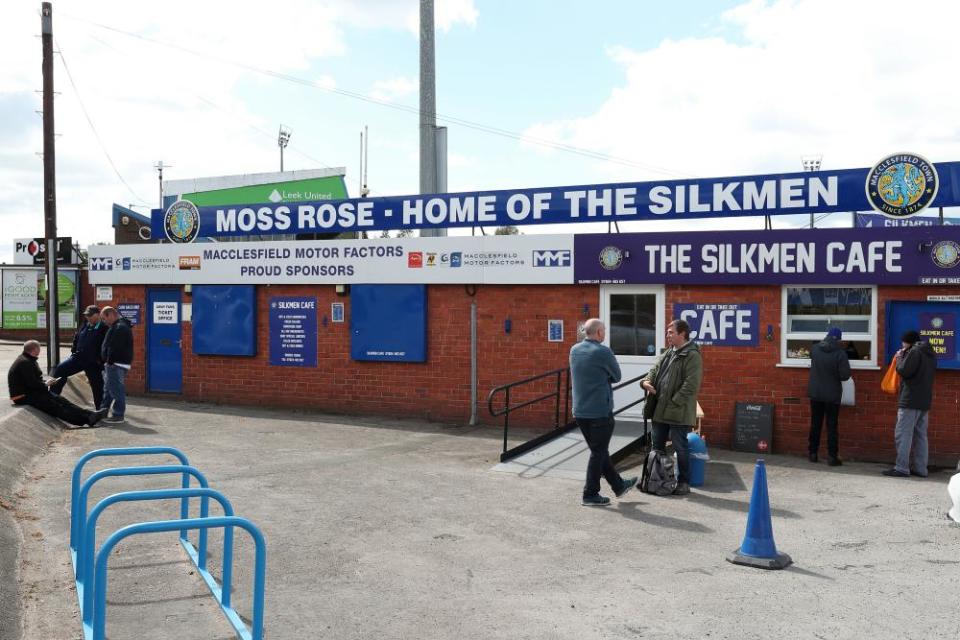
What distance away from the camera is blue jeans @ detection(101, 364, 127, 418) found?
43.0 feet

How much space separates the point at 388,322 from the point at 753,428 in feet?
20.2

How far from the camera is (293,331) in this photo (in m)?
15.4

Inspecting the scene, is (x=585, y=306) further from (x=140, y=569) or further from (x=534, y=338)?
(x=140, y=569)

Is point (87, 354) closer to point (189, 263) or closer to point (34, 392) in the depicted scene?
point (34, 392)

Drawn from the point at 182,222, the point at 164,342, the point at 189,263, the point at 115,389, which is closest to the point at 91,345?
the point at 115,389

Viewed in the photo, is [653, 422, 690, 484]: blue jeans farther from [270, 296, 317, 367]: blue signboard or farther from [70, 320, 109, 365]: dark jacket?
[70, 320, 109, 365]: dark jacket

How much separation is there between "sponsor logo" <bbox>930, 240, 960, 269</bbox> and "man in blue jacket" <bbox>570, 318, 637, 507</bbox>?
5468 millimetres

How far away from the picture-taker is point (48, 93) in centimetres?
1959

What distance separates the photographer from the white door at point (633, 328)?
12.9m

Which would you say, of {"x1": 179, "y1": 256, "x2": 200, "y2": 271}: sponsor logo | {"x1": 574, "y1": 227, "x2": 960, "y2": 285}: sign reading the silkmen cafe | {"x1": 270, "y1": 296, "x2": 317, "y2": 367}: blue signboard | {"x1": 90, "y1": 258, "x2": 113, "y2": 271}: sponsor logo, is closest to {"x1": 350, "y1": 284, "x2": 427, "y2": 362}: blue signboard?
{"x1": 270, "y1": 296, "x2": 317, "y2": 367}: blue signboard

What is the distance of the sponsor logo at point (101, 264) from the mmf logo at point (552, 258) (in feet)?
29.3

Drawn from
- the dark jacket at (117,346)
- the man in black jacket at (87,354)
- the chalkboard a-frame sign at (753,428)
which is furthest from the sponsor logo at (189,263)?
the chalkboard a-frame sign at (753,428)

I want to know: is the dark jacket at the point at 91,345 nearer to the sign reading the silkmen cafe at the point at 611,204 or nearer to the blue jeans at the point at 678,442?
the sign reading the silkmen cafe at the point at 611,204

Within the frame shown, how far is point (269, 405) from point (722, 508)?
31.3ft
